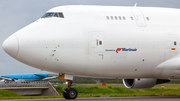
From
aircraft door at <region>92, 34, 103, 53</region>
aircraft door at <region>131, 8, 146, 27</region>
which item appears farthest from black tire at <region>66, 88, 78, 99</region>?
aircraft door at <region>131, 8, 146, 27</region>

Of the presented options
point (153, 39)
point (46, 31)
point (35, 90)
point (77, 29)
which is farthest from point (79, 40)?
point (35, 90)

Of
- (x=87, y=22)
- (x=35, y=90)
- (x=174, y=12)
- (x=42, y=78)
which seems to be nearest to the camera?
(x=87, y=22)

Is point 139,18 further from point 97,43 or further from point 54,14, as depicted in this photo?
point 54,14

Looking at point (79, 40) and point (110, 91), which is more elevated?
point (79, 40)

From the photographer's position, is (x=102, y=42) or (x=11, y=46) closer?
(x=11, y=46)

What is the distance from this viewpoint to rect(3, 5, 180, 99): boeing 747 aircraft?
40.2 feet

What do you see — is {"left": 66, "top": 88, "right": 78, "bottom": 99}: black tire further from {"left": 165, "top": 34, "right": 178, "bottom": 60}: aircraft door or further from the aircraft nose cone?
{"left": 165, "top": 34, "right": 178, "bottom": 60}: aircraft door

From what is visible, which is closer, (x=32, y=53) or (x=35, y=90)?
(x=32, y=53)

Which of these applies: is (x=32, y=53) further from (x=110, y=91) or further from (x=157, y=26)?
(x=110, y=91)

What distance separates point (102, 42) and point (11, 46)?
14.6 feet

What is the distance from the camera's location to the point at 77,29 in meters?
12.7

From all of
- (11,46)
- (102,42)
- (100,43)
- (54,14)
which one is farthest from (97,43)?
(11,46)

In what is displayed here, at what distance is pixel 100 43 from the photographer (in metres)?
12.8

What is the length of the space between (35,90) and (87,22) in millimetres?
34483
